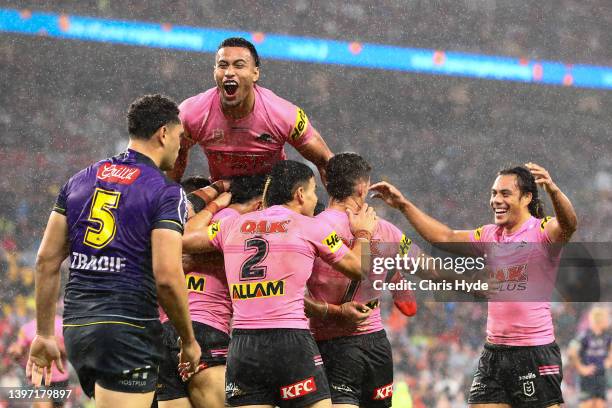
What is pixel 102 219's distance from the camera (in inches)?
147

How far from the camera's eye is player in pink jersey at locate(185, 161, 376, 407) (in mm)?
4297

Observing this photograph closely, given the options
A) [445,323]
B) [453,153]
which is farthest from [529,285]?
[453,153]

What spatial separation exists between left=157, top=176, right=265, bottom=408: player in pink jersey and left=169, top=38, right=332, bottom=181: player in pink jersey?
390 mm

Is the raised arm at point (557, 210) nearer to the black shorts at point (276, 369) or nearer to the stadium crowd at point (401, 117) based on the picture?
the black shorts at point (276, 369)

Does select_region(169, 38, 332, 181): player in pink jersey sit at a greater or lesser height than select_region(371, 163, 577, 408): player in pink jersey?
greater

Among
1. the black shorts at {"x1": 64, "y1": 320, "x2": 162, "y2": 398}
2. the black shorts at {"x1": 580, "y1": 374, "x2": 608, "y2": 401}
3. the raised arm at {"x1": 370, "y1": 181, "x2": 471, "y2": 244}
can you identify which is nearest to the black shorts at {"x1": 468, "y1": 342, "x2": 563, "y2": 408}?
the raised arm at {"x1": 370, "y1": 181, "x2": 471, "y2": 244}

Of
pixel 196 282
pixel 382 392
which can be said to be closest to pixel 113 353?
pixel 196 282

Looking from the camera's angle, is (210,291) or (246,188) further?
(246,188)

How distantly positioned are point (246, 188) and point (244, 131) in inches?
13.7

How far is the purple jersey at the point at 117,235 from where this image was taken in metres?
3.71

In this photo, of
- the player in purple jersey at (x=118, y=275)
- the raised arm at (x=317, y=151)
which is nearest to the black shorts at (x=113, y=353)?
the player in purple jersey at (x=118, y=275)

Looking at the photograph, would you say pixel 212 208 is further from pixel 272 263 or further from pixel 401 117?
pixel 401 117

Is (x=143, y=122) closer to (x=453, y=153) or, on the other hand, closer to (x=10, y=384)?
(x=10, y=384)

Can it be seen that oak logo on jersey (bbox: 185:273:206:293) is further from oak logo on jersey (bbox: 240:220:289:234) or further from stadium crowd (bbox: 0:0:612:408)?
stadium crowd (bbox: 0:0:612:408)
